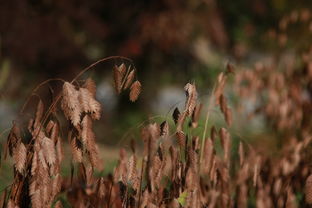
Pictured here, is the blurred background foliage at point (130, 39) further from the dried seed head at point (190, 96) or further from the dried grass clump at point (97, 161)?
the dried seed head at point (190, 96)

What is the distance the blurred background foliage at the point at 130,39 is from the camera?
6.96 metres

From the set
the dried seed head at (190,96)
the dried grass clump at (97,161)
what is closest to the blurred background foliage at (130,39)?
the dried grass clump at (97,161)

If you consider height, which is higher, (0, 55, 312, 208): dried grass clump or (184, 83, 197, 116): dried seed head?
(184, 83, 197, 116): dried seed head

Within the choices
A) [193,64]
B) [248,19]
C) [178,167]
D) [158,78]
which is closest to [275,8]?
[248,19]

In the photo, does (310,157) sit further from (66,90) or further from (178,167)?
(66,90)

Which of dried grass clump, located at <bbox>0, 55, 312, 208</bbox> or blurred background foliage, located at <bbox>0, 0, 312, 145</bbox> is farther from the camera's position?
blurred background foliage, located at <bbox>0, 0, 312, 145</bbox>

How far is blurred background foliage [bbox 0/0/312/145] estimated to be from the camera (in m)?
6.96

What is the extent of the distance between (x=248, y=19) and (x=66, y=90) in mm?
7804

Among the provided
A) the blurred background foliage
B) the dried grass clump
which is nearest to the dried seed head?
the dried grass clump

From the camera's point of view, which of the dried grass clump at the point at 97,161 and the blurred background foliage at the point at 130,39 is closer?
the dried grass clump at the point at 97,161

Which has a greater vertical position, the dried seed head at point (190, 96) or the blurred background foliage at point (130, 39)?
the blurred background foliage at point (130, 39)

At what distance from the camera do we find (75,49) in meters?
7.61

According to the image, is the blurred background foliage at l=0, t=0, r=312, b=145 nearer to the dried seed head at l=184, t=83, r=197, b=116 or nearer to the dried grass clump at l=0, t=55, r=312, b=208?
the dried grass clump at l=0, t=55, r=312, b=208

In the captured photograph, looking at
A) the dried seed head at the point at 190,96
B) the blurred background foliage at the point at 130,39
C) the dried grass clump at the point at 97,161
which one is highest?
the blurred background foliage at the point at 130,39
